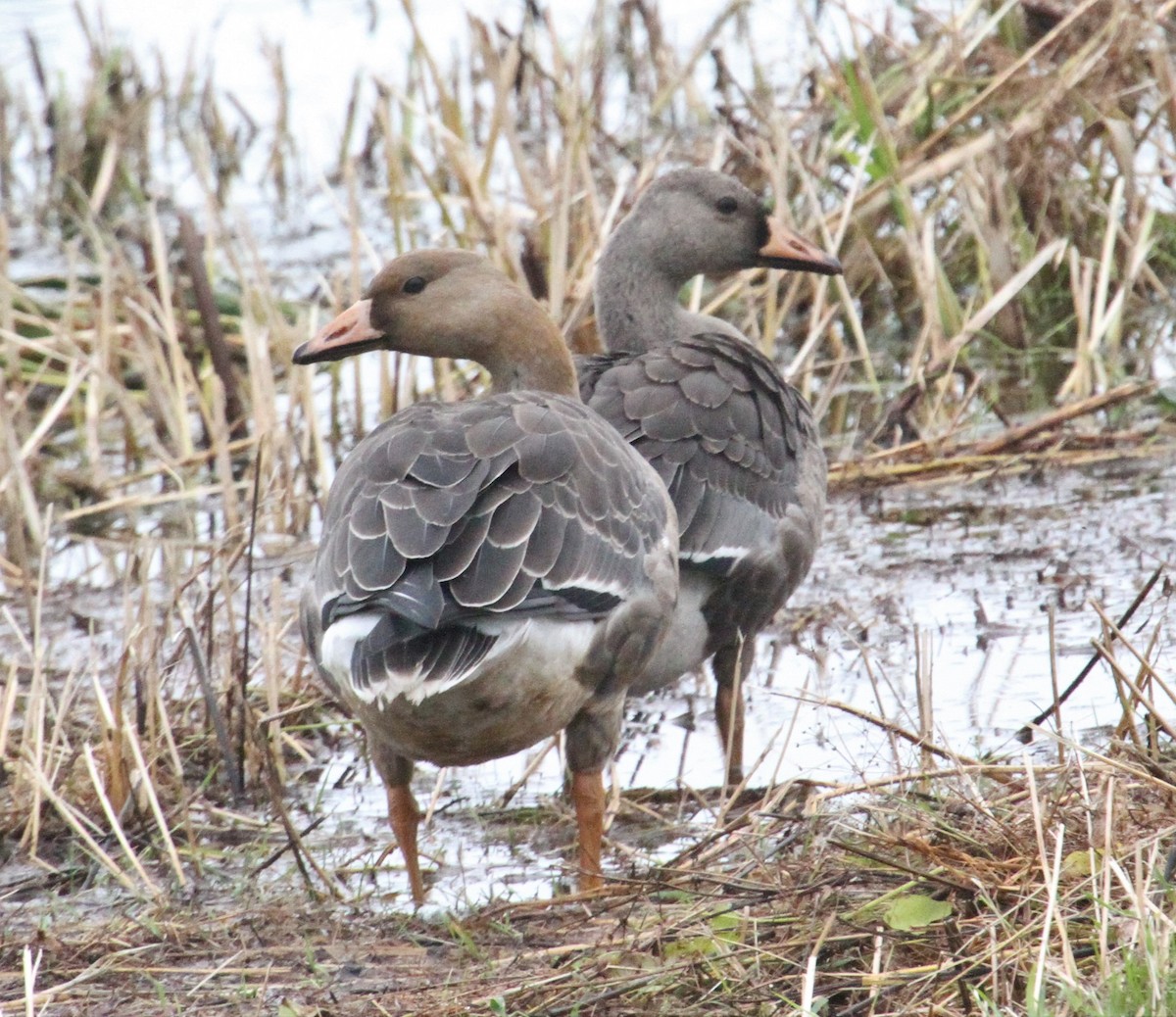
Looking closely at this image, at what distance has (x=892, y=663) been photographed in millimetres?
5273

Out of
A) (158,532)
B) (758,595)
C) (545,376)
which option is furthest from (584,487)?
(158,532)

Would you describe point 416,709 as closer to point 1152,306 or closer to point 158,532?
point 158,532

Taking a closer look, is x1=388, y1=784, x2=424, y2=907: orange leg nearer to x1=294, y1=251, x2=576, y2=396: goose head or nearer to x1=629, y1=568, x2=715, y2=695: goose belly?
x1=629, y1=568, x2=715, y2=695: goose belly

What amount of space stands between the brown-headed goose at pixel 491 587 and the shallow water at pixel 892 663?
33 centimetres

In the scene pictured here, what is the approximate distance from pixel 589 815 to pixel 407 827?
16.1 inches

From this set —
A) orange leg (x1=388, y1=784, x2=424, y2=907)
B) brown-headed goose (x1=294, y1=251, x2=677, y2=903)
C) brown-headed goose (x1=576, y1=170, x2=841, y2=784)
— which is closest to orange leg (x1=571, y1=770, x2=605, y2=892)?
brown-headed goose (x1=294, y1=251, x2=677, y2=903)

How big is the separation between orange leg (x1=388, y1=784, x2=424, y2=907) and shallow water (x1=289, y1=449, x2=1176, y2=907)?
2.9 inches

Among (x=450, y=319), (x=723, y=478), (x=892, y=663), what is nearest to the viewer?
(x=450, y=319)

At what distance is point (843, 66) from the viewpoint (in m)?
7.23

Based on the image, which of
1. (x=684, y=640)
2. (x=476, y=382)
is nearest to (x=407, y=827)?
(x=684, y=640)

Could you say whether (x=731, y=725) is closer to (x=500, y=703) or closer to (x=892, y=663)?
(x=892, y=663)

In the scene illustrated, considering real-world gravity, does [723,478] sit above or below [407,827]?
above

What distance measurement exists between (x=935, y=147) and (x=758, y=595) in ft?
11.6

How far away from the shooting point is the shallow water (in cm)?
443
